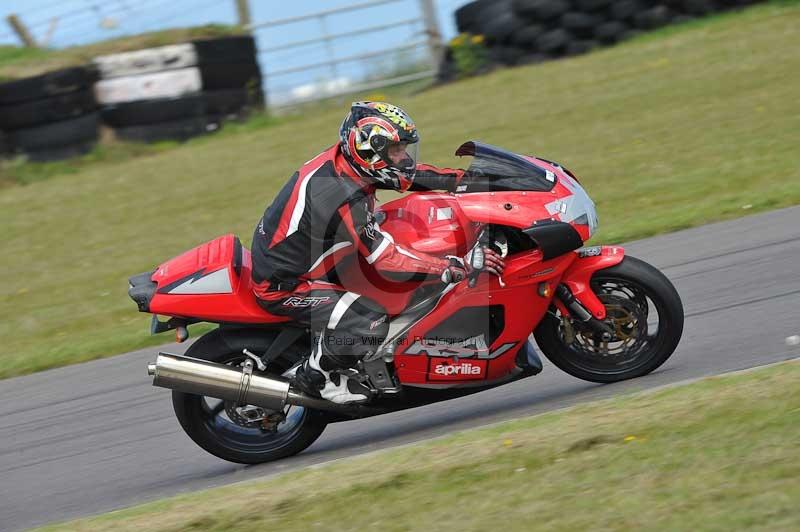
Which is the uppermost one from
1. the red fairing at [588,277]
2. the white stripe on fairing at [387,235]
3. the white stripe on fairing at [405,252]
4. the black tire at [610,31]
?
the white stripe on fairing at [387,235]

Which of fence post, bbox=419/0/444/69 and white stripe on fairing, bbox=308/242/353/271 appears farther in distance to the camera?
fence post, bbox=419/0/444/69

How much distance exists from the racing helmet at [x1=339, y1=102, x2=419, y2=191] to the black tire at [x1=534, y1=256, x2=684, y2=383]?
111cm

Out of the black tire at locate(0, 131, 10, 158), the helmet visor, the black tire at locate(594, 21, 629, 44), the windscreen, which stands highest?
the helmet visor

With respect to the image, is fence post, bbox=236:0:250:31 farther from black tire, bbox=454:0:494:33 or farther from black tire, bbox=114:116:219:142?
black tire, bbox=454:0:494:33

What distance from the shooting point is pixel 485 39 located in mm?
15789

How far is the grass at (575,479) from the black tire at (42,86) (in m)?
10.7

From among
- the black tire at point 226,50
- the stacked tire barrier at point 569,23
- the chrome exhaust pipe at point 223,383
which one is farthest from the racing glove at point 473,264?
the black tire at point 226,50

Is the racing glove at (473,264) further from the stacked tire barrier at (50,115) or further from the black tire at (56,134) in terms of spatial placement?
the black tire at (56,134)

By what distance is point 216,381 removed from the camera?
5.52m

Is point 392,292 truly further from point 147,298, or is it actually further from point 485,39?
point 485,39

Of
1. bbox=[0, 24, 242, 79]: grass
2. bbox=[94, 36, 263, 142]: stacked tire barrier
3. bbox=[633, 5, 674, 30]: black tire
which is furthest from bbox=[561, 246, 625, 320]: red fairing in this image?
bbox=[0, 24, 242, 79]: grass

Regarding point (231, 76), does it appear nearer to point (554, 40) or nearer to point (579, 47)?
point (554, 40)

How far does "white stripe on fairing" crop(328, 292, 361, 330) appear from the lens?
5.48 metres

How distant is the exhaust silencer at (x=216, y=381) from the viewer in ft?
18.1
